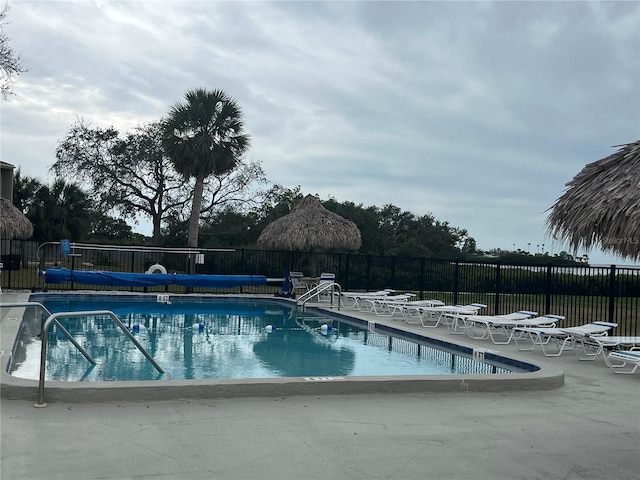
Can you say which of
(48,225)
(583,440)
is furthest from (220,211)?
(583,440)

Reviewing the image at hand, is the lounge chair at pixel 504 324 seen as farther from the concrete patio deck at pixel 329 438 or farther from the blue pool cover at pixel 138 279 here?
the blue pool cover at pixel 138 279

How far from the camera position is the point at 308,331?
46.1 feet

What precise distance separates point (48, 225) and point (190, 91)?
930 cm

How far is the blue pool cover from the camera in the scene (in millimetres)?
18688

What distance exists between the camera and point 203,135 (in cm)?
2608

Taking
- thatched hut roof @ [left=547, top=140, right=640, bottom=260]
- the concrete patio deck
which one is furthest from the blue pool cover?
thatched hut roof @ [left=547, top=140, right=640, bottom=260]

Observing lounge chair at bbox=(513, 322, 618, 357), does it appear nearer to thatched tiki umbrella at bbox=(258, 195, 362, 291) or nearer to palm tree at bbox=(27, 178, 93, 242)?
thatched tiki umbrella at bbox=(258, 195, 362, 291)

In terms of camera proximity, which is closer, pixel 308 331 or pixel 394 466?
pixel 394 466

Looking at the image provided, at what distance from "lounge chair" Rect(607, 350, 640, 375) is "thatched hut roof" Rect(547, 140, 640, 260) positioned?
317 centimetres

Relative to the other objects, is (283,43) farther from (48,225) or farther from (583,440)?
(48,225)

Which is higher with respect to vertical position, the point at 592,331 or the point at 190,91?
the point at 190,91

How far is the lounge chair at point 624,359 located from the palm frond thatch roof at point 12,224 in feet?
62.9

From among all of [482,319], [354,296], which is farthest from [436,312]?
[354,296]

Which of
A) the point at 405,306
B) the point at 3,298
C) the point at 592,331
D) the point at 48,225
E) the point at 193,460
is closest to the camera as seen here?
the point at 193,460
